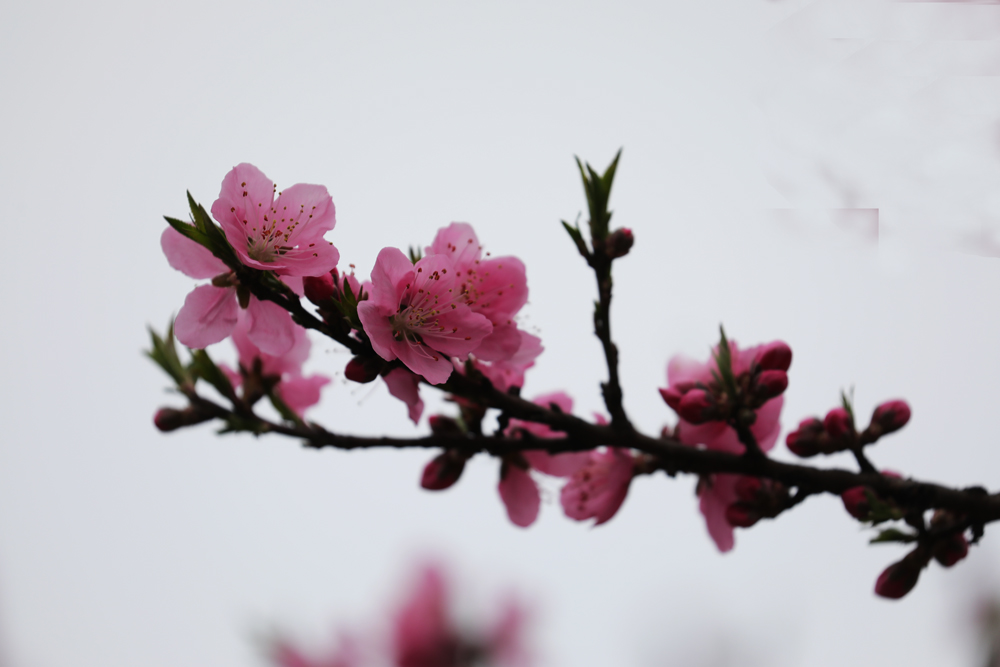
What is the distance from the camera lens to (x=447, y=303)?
2.29 ft

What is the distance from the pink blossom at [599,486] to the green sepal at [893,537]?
294mm

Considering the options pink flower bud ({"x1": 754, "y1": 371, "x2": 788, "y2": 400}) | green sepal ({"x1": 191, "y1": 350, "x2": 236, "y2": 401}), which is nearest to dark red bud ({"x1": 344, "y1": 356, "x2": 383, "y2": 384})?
green sepal ({"x1": 191, "y1": 350, "x2": 236, "y2": 401})

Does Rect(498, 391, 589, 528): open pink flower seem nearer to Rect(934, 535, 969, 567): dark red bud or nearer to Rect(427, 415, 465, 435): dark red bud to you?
Rect(427, 415, 465, 435): dark red bud

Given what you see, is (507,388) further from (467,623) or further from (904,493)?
(467,623)

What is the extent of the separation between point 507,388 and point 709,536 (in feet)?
1.26

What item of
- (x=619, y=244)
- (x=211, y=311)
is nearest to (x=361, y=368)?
(x=211, y=311)

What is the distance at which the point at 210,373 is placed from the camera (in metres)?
0.92

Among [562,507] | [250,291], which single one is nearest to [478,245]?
[250,291]

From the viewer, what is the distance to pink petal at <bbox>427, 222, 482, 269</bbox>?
77cm

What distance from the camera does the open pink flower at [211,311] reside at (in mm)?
675

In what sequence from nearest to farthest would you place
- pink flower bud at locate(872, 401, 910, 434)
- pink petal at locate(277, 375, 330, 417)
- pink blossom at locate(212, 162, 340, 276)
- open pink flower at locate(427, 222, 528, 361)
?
pink blossom at locate(212, 162, 340, 276) → open pink flower at locate(427, 222, 528, 361) → pink flower bud at locate(872, 401, 910, 434) → pink petal at locate(277, 375, 330, 417)

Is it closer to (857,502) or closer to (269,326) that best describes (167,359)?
(269,326)

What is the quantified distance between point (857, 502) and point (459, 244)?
550 mm

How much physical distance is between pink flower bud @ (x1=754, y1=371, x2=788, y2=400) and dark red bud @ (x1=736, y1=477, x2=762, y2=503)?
13 cm
